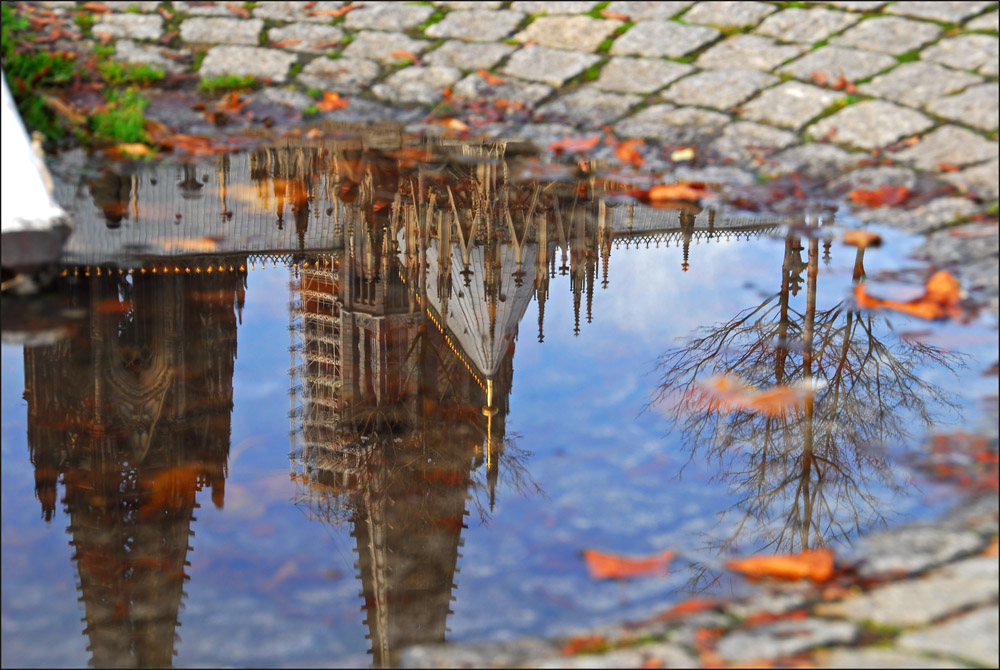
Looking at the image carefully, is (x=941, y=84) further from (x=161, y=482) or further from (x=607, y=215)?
(x=161, y=482)

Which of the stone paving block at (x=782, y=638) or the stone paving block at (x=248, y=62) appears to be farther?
the stone paving block at (x=248, y=62)

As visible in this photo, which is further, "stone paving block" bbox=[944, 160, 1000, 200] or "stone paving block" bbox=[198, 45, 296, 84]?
"stone paving block" bbox=[198, 45, 296, 84]

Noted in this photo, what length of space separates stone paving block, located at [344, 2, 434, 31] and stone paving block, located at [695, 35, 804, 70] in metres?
2.73

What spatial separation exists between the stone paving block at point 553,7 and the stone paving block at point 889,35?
7.64 feet

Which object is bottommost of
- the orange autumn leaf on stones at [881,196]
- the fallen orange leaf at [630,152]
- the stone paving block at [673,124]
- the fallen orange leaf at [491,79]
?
the orange autumn leaf on stones at [881,196]

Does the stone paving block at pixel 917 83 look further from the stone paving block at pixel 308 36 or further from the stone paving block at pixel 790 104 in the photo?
the stone paving block at pixel 308 36

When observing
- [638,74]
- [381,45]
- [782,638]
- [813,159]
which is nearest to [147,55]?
[381,45]

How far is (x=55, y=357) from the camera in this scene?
5051mm

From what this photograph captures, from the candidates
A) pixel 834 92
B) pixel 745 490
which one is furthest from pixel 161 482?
pixel 834 92

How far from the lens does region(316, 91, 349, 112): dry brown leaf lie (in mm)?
8406

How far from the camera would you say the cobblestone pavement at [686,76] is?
285 inches

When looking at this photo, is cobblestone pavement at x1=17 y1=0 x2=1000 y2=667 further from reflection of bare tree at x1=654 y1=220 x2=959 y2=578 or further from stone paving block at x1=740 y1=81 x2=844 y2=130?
reflection of bare tree at x1=654 y1=220 x2=959 y2=578

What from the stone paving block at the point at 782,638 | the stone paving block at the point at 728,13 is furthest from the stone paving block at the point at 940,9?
the stone paving block at the point at 782,638

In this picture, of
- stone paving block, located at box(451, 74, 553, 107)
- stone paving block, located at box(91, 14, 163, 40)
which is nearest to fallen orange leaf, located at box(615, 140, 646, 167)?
stone paving block, located at box(451, 74, 553, 107)
